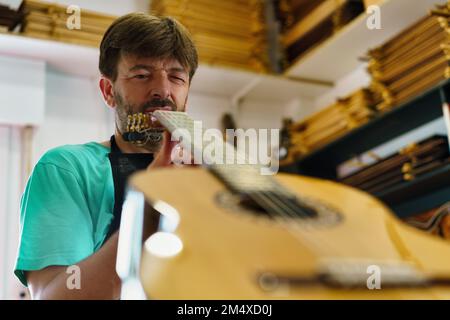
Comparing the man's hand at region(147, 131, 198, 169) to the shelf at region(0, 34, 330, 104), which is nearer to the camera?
the man's hand at region(147, 131, 198, 169)

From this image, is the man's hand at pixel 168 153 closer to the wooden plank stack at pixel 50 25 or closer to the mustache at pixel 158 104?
the mustache at pixel 158 104

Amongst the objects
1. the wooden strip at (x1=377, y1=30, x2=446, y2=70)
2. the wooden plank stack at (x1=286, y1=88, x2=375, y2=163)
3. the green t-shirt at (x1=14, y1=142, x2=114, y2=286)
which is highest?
the wooden strip at (x1=377, y1=30, x2=446, y2=70)

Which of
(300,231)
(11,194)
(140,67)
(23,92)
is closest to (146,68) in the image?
(140,67)

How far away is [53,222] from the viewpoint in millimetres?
942

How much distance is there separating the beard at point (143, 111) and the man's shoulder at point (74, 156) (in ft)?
0.22

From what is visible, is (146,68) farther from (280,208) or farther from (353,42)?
(353,42)

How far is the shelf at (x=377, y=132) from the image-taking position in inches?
99.7

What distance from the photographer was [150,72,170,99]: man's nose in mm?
1104

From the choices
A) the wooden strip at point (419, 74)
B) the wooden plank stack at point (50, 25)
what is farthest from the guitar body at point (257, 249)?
the wooden plank stack at point (50, 25)

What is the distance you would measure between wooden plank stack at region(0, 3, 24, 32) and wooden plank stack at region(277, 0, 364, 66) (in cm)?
144

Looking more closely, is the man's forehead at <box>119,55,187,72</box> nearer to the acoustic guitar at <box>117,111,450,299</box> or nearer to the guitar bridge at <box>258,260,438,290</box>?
the acoustic guitar at <box>117,111,450,299</box>

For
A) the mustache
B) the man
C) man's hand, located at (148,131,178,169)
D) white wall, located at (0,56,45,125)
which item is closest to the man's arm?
the man

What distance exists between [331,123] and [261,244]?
2.48 meters
